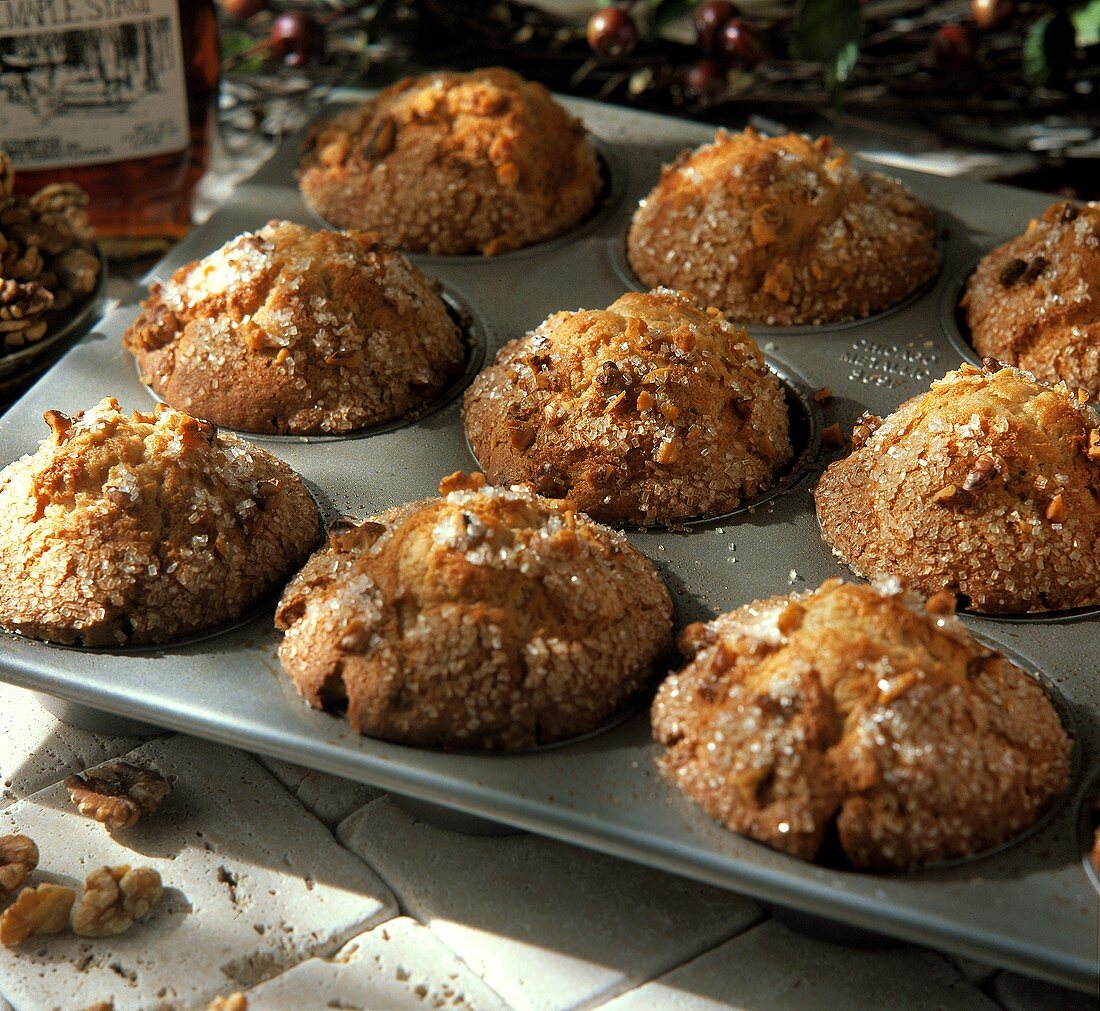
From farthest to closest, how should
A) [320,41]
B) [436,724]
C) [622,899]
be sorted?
[320,41] → [622,899] → [436,724]

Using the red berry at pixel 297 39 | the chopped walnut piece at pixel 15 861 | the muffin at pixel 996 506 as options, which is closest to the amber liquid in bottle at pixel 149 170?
the red berry at pixel 297 39

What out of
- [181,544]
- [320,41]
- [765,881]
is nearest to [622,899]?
[765,881]

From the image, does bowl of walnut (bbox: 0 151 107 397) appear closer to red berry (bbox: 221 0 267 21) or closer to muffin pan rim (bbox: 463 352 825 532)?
red berry (bbox: 221 0 267 21)

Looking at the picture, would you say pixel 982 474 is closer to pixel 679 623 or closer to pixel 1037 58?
pixel 679 623

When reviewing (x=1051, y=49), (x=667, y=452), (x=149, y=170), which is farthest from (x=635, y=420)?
(x=1051, y=49)

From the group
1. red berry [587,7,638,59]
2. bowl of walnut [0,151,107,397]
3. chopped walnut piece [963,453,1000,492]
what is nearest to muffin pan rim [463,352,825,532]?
chopped walnut piece [963,453,1000,492]

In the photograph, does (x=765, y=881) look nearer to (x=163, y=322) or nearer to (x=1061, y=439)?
(x=1061, y=439)
